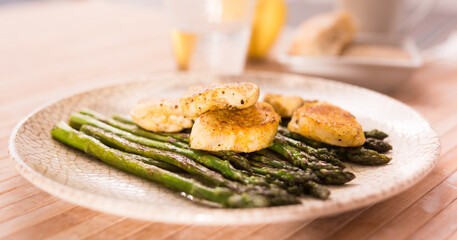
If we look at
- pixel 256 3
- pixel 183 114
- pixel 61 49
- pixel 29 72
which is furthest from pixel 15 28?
pixel 183 114

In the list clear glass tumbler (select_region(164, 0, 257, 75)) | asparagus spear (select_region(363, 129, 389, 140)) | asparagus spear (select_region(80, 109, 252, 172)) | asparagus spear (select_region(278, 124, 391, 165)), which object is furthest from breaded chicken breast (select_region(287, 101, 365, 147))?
clear glass tumbler (select_region(164, 0, 257, 75))

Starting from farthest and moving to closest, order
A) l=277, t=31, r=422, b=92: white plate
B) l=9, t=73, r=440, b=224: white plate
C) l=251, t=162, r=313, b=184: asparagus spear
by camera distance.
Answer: l=277, t=31, r=422, b=92: white plate
l=251, t=162, r=313, b=184: asparagus spear
l=9, t=73, r=440, b=224: white plate

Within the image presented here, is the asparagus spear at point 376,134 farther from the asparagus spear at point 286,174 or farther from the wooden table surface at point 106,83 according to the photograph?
the asparagus spear at point 286,174

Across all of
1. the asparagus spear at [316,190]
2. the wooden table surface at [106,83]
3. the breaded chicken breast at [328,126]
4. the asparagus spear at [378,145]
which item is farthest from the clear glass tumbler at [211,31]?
the asparagus spear at [316,190]

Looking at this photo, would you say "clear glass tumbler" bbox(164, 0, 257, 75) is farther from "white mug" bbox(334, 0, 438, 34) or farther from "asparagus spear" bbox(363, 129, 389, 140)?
"asparagus spear" bbox(363, 129, 389, 140)

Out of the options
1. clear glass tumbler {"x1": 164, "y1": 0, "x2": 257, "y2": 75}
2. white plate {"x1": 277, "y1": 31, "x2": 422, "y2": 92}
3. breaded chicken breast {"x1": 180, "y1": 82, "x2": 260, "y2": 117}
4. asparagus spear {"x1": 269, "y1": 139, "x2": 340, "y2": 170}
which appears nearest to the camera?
asparagus spear {"x1": 269, "y1": 139, "x2": 340, "y2": 170}

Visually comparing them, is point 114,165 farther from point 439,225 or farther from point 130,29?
point 130,29
